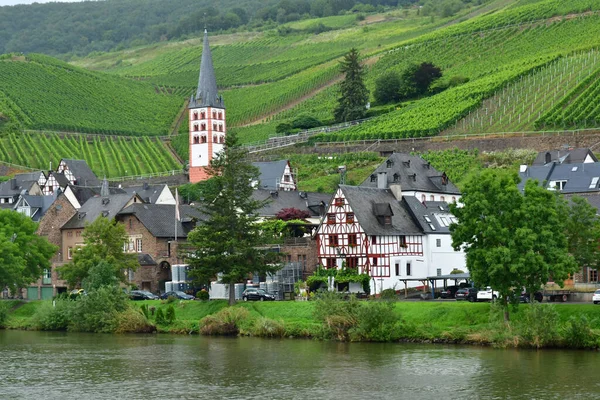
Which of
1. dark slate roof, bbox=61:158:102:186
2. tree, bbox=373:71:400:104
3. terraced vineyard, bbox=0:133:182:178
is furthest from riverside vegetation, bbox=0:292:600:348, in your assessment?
tree, bbox=373:71:400:104

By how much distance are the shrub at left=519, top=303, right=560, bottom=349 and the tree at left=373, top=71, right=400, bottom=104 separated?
356 feet

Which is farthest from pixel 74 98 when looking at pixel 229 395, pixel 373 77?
pixel 229 395

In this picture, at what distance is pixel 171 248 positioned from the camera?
8831 centimetres

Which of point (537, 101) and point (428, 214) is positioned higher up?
point (537, 101)

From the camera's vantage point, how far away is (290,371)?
51.5 m

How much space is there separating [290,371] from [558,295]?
846 inches

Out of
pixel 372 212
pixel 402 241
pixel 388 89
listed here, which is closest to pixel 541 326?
pixel 402 241

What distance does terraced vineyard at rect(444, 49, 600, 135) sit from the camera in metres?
126

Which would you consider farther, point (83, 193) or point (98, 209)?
point (83, 193)

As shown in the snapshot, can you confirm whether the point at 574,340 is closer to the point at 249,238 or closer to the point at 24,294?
the point at 249,238

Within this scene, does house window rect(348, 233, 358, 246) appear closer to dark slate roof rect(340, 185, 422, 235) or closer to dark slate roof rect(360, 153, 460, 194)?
dark slate roof rect(340, 185, 422, 235)

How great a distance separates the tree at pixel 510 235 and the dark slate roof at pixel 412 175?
1180 inches

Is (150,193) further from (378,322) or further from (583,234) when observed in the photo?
(583,234)

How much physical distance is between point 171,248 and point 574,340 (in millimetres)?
41139
